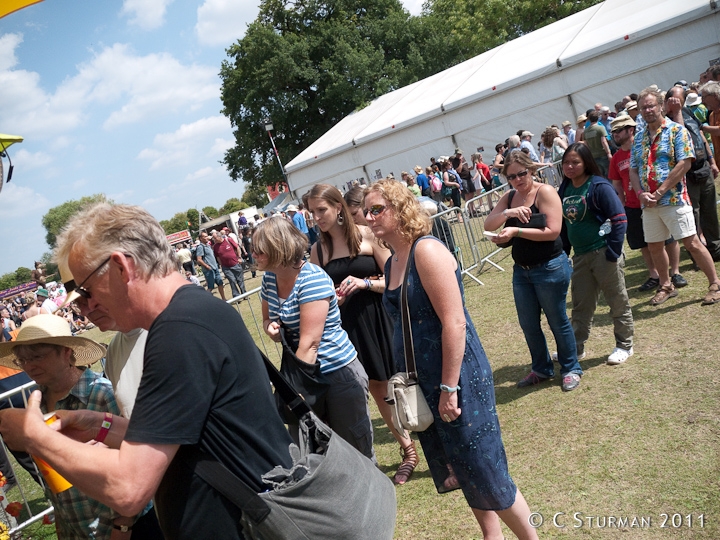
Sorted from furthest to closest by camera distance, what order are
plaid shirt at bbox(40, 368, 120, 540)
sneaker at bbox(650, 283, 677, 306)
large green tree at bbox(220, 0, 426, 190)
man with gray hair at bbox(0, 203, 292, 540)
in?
large green tree at bbox(220, 0, 426, 190), sneaker at bbox(650, 283, 677, 306), plaid shirt at bbox(40, 368, 120, 540), man with gray hair at bbox(0, 203, 292, 540)

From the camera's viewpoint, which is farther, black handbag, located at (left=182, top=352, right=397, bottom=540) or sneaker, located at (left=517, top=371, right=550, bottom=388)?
sneaker, located at (left=517, top=371, right=550, bottom=388)

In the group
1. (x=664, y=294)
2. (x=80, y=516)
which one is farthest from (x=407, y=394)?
(x=664, y=294)

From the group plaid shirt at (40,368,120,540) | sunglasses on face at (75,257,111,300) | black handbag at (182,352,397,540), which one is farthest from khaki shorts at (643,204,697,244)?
sunglasses on face at (75,257,111,300)

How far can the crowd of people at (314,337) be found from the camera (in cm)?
161

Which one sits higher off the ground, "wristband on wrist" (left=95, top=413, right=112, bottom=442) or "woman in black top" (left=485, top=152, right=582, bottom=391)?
"wristband on wrist" (left=95, top=413, right=112, bottom=442)

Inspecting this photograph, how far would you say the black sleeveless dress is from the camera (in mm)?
4227

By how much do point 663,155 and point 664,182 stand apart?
10.7 inches

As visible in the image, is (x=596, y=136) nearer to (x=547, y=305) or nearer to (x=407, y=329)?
(x=547, y=305)

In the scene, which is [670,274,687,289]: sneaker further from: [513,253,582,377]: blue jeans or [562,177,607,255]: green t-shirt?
[513,253,582,377]: blue jeans

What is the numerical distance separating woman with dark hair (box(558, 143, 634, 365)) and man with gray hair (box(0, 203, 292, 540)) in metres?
4.02

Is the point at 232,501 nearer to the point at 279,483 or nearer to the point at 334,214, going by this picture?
the point at 279,483

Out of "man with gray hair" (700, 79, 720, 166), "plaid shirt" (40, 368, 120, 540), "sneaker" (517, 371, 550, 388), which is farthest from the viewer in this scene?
"man with gray hair" (700, 79, 720, 166)

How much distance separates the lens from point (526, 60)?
19766 millimetres

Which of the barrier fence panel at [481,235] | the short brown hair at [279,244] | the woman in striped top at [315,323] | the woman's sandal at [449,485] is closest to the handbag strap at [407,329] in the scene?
the woman's sandal at [449,485]
